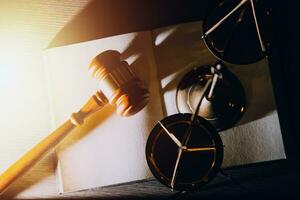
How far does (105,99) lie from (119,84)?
0.06 metres

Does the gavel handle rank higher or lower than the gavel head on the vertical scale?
lower

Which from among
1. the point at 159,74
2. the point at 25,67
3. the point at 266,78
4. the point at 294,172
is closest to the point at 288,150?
the point at 294,172

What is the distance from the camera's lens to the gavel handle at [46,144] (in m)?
0.87

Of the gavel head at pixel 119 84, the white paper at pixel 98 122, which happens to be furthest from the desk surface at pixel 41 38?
the gavel head at pixel 119 84

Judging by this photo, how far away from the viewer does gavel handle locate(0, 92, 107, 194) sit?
87cm

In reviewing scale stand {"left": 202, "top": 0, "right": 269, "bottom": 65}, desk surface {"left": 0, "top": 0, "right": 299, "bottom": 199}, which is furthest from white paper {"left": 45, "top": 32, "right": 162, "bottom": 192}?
scale stand {"left": 202, "top": 0, "right": 269, "bottom": 65}

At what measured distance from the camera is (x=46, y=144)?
87cm

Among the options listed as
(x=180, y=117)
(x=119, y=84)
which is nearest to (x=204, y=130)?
(x=180, y=117)

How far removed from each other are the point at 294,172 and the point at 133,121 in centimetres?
39

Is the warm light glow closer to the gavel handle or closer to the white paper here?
the white paper

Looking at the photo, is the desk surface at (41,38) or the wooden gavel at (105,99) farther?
the desk surface at (41,38)

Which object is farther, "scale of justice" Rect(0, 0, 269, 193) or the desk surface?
the desk surface

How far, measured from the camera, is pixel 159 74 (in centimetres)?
96

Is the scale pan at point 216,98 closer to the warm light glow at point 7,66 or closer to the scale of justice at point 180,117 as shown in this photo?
the scale of justice at point 180,117
